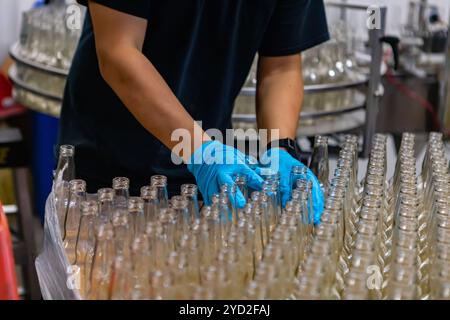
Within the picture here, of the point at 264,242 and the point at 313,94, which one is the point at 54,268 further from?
the point at 313,94

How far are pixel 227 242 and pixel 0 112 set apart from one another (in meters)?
2.59

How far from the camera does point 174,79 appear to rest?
64.7 inches

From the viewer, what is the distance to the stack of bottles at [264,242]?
960mm

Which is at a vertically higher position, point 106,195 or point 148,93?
point 148,93

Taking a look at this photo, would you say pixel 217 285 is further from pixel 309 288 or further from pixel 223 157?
pixel 223 157

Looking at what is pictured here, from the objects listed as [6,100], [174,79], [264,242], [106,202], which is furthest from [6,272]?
[6,100]

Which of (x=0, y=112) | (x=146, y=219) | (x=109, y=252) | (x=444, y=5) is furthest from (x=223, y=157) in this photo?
(x=444, y=5)

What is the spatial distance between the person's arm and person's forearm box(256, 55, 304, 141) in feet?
1.12

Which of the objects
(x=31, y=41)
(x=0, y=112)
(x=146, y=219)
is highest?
(x=31, y=41)

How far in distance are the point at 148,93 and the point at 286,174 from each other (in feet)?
1.09

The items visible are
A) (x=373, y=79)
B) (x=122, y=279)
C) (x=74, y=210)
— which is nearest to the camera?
(x=122, y=279)

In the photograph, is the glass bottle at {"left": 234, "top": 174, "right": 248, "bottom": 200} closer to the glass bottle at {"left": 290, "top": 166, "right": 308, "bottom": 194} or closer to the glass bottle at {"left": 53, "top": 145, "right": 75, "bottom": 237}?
the glass bottle at {"left": 290, "top": 166, "right": 308, "bottom": 194}

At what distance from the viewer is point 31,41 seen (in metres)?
2.78

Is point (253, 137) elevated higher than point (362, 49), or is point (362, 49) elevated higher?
point (362, 49)
